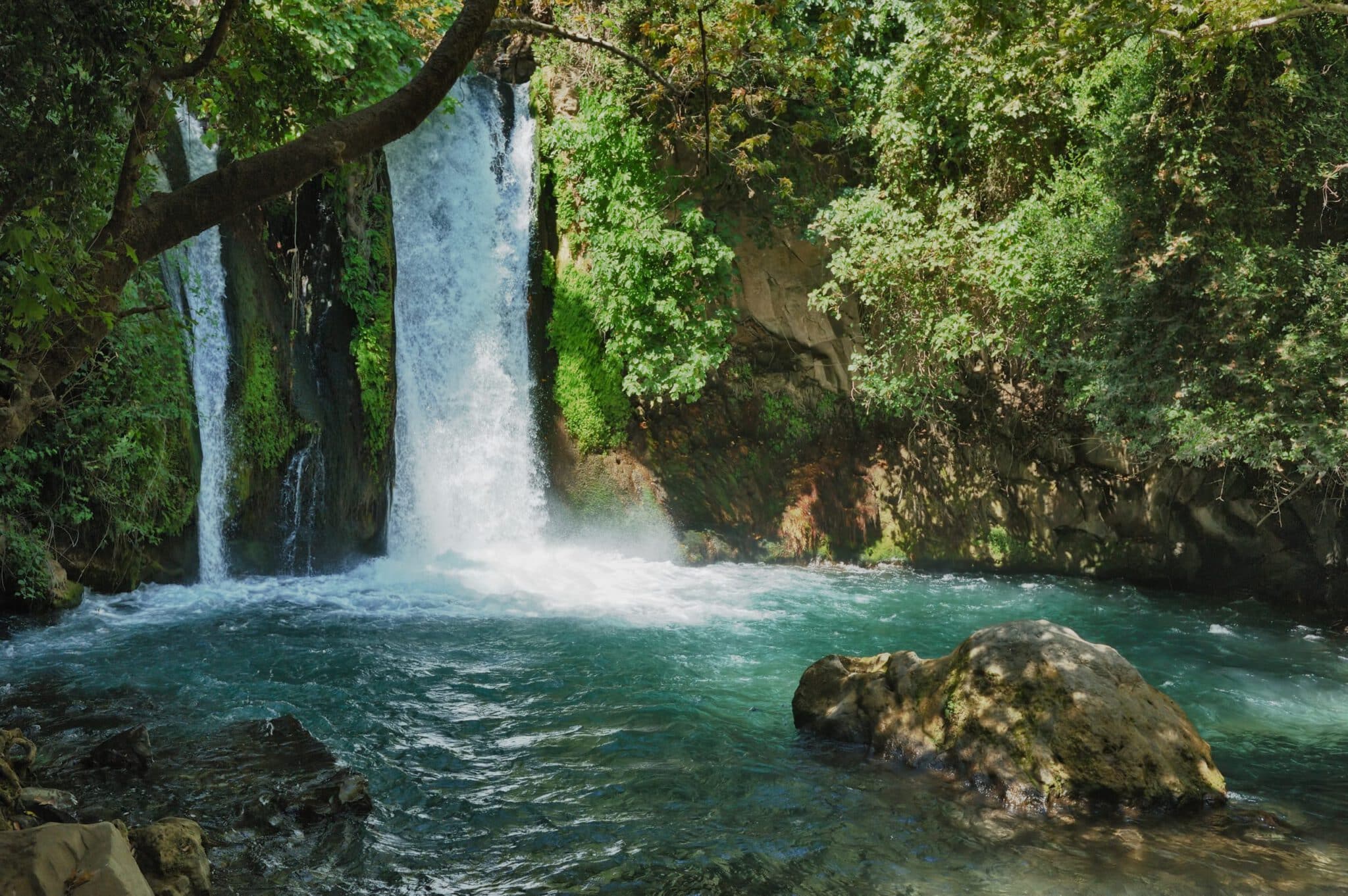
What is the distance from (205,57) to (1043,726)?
6.29 metres

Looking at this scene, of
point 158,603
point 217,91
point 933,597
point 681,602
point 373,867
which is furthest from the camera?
point 933,597

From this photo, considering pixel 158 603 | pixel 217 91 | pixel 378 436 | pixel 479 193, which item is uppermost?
pixel 479 193

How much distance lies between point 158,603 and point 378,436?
13.3 feet

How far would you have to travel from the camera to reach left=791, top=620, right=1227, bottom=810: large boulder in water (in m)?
5.95

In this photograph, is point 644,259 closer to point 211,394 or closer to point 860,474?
point 860,474

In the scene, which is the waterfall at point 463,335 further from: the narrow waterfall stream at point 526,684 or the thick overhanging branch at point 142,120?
the thick overhanging branch at point 142,120

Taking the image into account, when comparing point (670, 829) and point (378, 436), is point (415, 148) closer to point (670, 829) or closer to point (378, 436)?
point (378, 436)

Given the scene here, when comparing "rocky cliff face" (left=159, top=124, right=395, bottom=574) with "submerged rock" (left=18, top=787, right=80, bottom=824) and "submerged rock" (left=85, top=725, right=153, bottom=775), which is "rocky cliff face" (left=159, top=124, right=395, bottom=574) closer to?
"submerged rock" (left=85, top=725, right=153, bottom=775)

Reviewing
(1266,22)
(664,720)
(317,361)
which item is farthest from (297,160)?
(317,361)

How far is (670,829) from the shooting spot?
18.6 ft

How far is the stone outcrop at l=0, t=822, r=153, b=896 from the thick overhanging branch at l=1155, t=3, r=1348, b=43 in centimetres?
950

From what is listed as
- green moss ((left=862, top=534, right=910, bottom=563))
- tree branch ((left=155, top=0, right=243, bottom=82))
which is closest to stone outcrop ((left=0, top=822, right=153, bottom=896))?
tree branch ((left=155, top=0, right=243, bottom=82))

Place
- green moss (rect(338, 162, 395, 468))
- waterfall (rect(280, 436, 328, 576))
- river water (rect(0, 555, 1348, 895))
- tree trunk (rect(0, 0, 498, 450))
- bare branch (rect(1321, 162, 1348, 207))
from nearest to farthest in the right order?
tree trunk (rect(0, 0, 498, 450)), river water (rect(0, 555, 1348, 895)), bare branch (rect(1321, 162, 1348, 207)), waterfall (rect(280, 436, 328, 576)), green moss (rect(338, 162, 395, 468))

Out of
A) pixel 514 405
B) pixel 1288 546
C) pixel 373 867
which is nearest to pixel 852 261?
pixel 514 405
